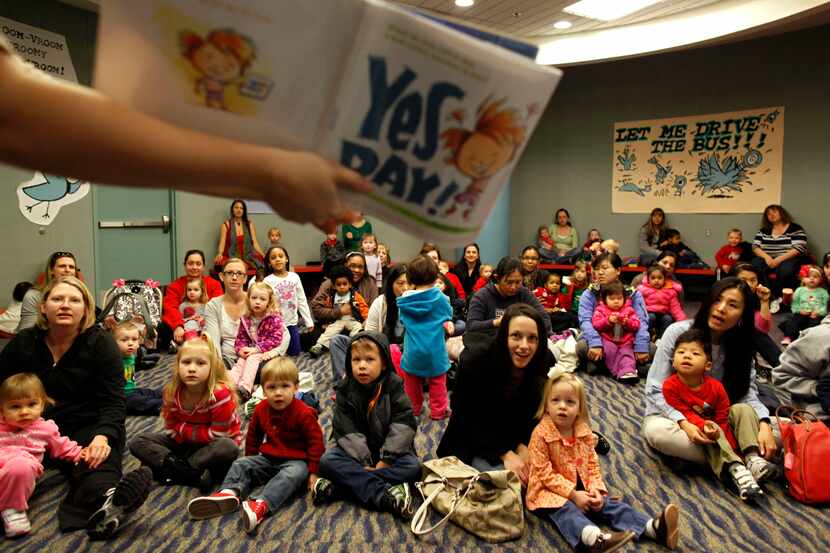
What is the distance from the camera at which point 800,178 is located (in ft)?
26.3

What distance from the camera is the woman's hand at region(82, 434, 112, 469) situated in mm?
2537

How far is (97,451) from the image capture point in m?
2.56

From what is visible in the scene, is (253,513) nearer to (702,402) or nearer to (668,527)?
(668,527)

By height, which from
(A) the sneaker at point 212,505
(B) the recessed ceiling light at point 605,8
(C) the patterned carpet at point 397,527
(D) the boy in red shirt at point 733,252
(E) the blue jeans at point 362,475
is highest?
(B) the recessed ceiling light at point 605,8

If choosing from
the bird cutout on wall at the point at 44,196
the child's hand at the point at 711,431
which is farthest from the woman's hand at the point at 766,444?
the bird cutout on wall at the point at 44,196

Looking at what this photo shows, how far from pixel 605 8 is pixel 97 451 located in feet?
24.1

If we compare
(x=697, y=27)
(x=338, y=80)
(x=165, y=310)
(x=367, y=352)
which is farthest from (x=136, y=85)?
(x=697, y=27)

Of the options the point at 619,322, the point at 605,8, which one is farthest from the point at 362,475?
the point at 605,8

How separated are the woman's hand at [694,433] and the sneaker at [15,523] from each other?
2906 millimetres

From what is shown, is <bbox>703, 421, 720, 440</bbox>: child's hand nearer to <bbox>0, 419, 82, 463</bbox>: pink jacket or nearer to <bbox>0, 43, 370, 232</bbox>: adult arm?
<bbox>0, 43, 370, 232</bbox>: adult arm

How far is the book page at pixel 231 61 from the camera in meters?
0.73

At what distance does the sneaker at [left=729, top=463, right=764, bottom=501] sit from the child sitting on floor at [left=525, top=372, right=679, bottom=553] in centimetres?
54

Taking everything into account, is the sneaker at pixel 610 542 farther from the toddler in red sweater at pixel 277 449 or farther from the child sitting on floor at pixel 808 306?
the child sitting on floor at pixel 808 306

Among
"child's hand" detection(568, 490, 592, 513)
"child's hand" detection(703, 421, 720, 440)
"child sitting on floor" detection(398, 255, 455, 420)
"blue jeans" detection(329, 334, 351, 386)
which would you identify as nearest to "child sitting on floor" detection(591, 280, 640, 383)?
"child sitting on floor" detection(398, 255, 455, 420)
